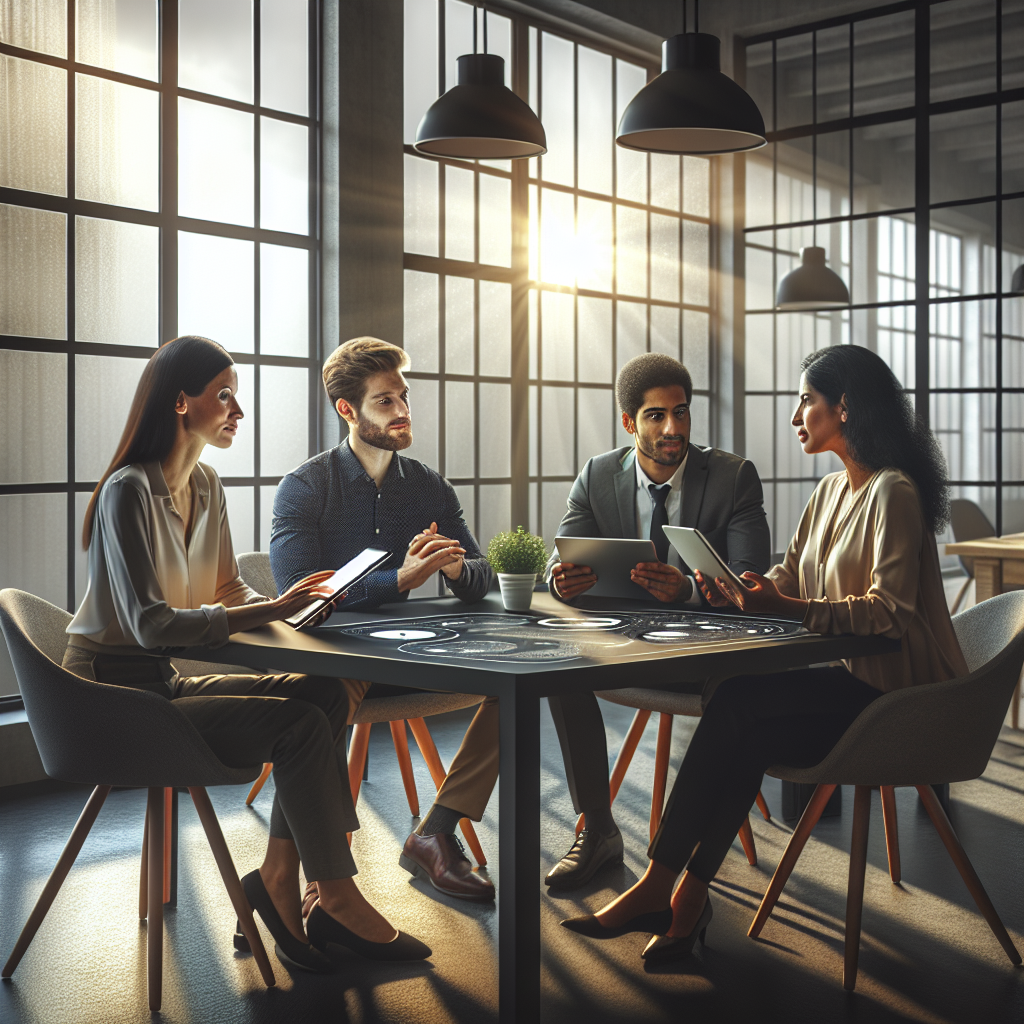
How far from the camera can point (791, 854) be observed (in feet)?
8.50

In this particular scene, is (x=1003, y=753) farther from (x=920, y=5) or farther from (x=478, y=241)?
(x=920, y=5)

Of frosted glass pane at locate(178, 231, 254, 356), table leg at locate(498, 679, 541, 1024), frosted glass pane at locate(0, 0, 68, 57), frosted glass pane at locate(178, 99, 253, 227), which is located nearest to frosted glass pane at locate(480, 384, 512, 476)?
frosted glass pane at locate(178, 231, 254, 356)

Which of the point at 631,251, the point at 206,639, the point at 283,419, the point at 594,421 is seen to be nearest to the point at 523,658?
the point at 206,639

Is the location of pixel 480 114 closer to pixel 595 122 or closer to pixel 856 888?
pixel 856 888

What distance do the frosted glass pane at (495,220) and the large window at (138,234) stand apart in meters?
1.07

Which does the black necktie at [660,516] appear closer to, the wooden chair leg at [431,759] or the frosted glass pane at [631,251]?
the wooden chair leg at [431,759]

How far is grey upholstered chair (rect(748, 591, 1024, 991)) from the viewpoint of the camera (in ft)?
7.76

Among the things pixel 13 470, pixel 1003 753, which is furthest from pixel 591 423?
pixel 13 470

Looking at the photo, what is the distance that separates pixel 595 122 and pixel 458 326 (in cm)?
159

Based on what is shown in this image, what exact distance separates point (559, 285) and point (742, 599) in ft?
13.0

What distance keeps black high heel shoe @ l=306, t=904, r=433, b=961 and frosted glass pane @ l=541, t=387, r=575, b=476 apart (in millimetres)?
3817

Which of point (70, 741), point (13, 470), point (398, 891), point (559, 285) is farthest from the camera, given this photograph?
point (559, 285)

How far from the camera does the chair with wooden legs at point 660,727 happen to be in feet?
10.0

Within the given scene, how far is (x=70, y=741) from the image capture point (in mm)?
2334
